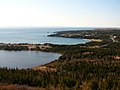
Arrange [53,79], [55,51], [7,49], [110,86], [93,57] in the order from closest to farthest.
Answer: [110,86] → [53,79] → [93,57] → [55,51] → [7,49]

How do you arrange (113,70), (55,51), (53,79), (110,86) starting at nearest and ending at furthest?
1. (110,86)
2. (53,79)
3. (113,70)
4. (55,51)

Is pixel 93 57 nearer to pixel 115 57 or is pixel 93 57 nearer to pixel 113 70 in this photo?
pixel 115 57

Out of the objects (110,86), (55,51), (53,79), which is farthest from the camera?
(55,51)

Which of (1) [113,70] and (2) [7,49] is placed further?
(2) [7,49]

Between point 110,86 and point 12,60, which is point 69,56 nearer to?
point 12,60


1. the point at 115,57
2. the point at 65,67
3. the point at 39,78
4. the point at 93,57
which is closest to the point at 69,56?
the point at 93,57

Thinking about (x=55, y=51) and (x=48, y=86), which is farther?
(x=55, y=51)

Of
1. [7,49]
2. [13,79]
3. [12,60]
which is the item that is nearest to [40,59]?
[12,60]

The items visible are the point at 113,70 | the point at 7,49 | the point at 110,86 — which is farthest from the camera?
the point at 7,49
